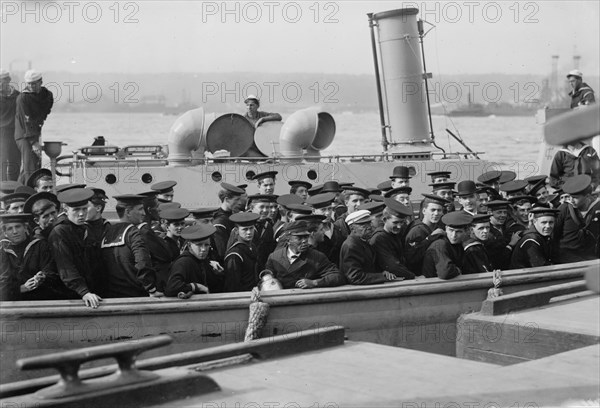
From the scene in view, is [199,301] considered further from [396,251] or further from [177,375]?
[177,375]

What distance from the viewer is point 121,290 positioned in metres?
8.30

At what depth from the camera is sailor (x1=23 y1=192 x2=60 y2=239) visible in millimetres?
8359

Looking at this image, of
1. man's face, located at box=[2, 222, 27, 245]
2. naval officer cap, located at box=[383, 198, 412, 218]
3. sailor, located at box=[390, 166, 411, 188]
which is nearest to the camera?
man's face, located at box=[2, 222, 27, 245]

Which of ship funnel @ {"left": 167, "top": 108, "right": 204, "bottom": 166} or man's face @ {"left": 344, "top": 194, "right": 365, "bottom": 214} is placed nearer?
man's face @ {"left": 344, "top": 194, "right": 365, "bottom": 214}

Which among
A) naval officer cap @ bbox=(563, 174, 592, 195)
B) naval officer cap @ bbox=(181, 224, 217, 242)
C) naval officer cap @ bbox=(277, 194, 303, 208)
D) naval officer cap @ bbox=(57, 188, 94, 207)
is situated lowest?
naval officer cap @ bbox=(563, 174, 592, 195)

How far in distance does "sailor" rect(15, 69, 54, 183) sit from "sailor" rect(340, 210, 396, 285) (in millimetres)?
6111

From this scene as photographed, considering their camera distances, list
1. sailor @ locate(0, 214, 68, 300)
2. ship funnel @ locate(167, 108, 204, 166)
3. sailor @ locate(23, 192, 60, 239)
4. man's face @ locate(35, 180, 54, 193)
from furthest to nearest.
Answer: ship funnel @ locate(167, 108, 204, 166) → man's face @ locate(35, 180, 54, 193) → sailor @ locate(23, 192, 60, 239) → sailor @ locate(0, 214, 68, 300)

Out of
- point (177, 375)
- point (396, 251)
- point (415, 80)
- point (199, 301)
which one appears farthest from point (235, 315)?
point (415, 80)

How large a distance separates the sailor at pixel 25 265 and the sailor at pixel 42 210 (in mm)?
271

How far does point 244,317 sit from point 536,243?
365cm

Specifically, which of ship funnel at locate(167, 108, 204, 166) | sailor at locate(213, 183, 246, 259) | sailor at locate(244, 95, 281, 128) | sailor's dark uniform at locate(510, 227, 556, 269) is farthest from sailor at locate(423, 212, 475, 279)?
sailor at locate(244, 95, 281, 128)

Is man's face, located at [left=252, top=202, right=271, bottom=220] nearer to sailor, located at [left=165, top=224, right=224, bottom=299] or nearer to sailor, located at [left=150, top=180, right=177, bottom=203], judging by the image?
sailor, located at [left=150, top=180, right=177, bottom=203]

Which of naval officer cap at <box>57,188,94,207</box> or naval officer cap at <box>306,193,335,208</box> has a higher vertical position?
naval officer cap at <box>57,188,94,207</box>

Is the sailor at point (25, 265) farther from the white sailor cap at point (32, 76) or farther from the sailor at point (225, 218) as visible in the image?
the white sailor cap at point (32, 76)
